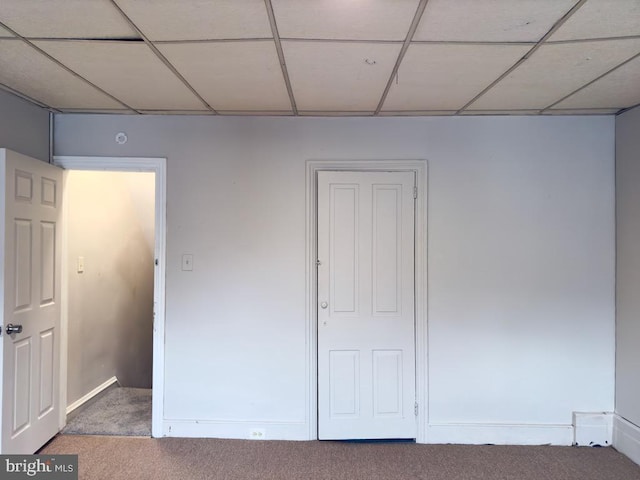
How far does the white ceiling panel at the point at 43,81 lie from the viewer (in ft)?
6.06

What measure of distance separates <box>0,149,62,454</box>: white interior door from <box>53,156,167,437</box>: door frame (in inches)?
3.5

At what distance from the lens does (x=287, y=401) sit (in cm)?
Answer: 274

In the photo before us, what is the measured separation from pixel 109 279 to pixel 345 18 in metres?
3.36

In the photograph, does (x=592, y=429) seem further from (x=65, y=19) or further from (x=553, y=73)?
(x=65, y=19)

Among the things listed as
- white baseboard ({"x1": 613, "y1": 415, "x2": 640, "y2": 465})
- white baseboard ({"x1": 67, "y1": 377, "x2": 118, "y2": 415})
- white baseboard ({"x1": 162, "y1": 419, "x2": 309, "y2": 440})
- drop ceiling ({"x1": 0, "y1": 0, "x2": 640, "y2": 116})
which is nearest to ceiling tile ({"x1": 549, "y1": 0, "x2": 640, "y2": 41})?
drop ceiling ({"x1": 0, "y1": 0, "x2": 640, "y2": 116})

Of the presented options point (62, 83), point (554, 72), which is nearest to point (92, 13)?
point (62, 83)

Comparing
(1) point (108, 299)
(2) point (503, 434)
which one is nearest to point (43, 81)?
(1) point (108, 299)

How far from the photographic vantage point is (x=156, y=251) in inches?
109

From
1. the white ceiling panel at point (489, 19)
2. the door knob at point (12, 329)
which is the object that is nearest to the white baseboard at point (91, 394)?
the door knob at point (12, 329)

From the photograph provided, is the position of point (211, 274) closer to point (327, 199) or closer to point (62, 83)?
A: point (327, 199)

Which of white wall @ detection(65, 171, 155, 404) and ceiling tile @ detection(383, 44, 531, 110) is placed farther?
white wall @ detection(65, 171, 155, 404)

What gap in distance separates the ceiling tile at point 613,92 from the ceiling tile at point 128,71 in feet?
8.16

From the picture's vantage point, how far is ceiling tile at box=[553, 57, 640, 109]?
201 centimetres

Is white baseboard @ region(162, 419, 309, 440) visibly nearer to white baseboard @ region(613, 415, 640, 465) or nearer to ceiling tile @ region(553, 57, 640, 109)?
white baseboard @ region(613, 415, 640, 465)
